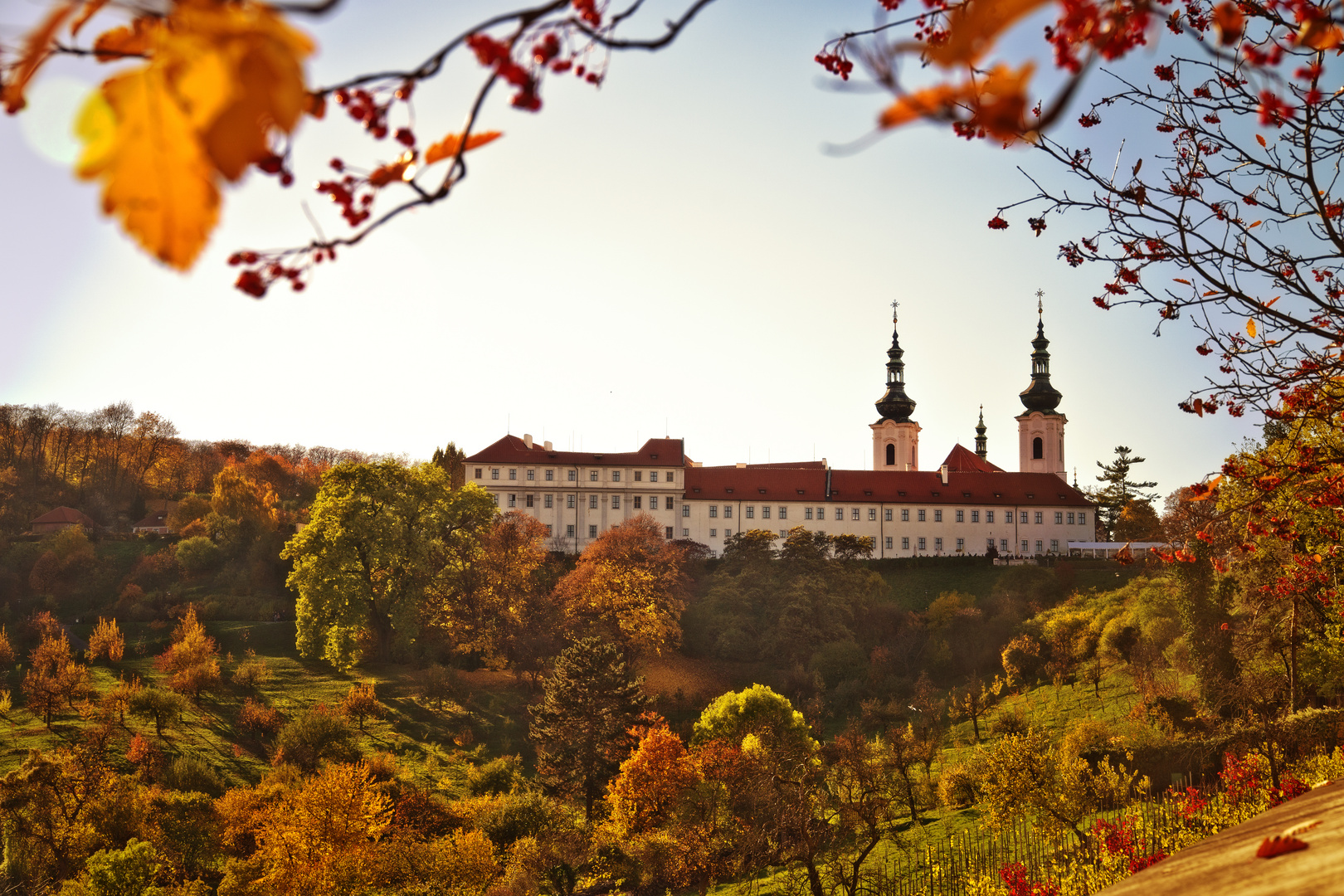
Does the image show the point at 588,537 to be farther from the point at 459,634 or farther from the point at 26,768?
the point at 26,768

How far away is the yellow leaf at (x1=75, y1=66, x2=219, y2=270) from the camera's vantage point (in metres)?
0.78

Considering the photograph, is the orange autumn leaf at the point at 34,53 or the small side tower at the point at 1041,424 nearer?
the orange autumn leaf at the point at 34,53

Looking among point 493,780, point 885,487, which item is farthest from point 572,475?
point 493,780

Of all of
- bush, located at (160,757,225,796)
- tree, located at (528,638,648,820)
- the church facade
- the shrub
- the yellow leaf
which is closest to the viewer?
the yellow leaf

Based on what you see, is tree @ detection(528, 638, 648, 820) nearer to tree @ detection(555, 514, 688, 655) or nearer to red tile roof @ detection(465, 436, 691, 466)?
tree @ detection(555, 514, 688, 655)

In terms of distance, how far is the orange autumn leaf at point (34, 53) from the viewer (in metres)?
0.79

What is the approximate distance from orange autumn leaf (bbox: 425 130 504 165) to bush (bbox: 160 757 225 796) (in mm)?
28888

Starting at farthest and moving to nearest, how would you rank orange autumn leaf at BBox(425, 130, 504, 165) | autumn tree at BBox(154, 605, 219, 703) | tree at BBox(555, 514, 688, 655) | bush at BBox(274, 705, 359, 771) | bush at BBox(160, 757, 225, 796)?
tree at BBox(555, 514, 688, 655) → autumn tree at BBox(154, 605, 219, 703) → bush at BBox(274, 705, 359, 771) → bush at BBox(160, 757, 225, 796) → orange autumn leaf at BBox(425, 130, 504, 165)

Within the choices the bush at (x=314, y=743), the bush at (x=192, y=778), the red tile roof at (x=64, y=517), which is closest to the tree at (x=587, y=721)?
the bush at (x=314, y=743)

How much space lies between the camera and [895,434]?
240 ft

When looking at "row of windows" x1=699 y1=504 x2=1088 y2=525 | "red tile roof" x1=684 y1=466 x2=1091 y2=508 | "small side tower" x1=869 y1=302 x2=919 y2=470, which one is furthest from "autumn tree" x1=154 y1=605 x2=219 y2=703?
"small side tower" x1=869 y1=302 x2=919 y2=470

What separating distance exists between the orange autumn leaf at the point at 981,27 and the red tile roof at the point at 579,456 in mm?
64795

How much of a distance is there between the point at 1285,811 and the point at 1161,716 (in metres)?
29.5

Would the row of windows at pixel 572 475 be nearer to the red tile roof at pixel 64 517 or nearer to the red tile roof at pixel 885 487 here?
the red tile roof at pixel 885 487
